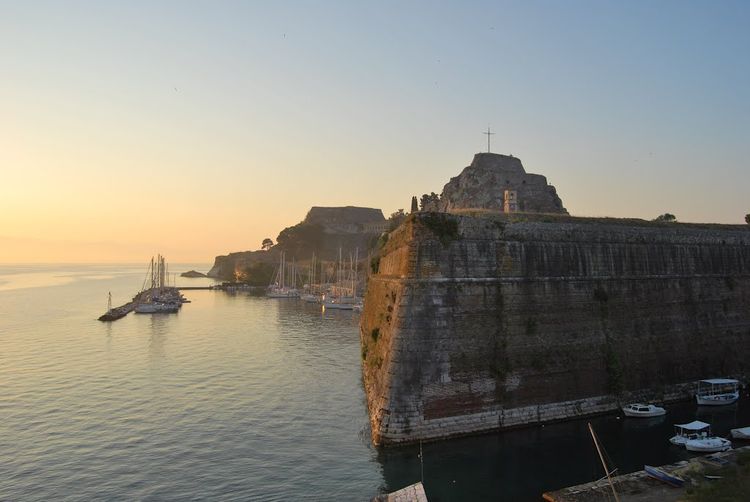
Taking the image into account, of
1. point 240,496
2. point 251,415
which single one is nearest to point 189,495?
point 240,496

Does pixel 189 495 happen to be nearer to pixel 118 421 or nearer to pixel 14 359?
pixel 118 421

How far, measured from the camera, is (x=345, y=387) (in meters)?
32.4

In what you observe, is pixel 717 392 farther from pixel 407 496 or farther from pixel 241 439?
pixel 241 439

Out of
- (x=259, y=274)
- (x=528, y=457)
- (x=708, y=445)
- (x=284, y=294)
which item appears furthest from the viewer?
(x=259, y=274)

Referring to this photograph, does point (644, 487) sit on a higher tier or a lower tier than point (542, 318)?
lower

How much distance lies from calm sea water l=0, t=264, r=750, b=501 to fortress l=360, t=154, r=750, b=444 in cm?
148

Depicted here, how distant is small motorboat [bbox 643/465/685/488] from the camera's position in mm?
16484

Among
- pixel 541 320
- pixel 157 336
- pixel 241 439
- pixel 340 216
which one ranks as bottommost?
pixel 241 439

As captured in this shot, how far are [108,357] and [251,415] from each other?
22.8 meters

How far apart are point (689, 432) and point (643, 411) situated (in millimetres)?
2054

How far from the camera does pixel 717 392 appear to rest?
88.3 ft

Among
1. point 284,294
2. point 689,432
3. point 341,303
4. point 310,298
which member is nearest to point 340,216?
point 284,294

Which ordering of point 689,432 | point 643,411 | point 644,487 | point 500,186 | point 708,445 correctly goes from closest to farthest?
point 644,487 → point 708,445 → point 689,432 → point 643,411 → point 500,186

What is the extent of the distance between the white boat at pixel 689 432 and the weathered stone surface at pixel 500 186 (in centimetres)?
2799
